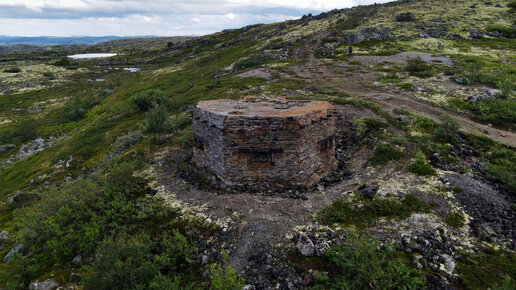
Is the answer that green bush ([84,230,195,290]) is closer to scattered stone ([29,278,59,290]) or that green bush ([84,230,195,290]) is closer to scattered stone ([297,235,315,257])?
scattered stone ([29,278,59,290])

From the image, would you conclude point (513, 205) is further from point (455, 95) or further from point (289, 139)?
→ point (455, 95)

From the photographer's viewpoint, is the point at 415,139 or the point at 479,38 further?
the point at 479,38

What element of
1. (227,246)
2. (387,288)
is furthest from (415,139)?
(227,246)

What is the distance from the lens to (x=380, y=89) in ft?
100

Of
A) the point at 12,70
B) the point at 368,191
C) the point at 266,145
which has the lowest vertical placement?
the point at 368,191

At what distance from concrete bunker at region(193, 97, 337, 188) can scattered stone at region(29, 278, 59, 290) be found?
28.5ft

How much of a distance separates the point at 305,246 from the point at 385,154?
1045 centimetres

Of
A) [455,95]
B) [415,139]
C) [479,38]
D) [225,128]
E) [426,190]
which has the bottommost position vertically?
[426,190]

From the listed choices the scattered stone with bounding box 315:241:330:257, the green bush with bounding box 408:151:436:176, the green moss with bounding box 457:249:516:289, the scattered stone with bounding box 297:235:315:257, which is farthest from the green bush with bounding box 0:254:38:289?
the green bush with bounding box 408:151:436:176

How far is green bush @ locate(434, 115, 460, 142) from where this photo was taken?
18.0 meters

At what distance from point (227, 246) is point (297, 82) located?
29191 millimetres

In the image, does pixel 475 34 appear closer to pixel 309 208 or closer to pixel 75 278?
pixel 309 208

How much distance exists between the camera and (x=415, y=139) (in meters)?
17.9

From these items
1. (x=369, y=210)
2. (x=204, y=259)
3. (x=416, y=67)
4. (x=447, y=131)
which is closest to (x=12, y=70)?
(x=204, y=259)
